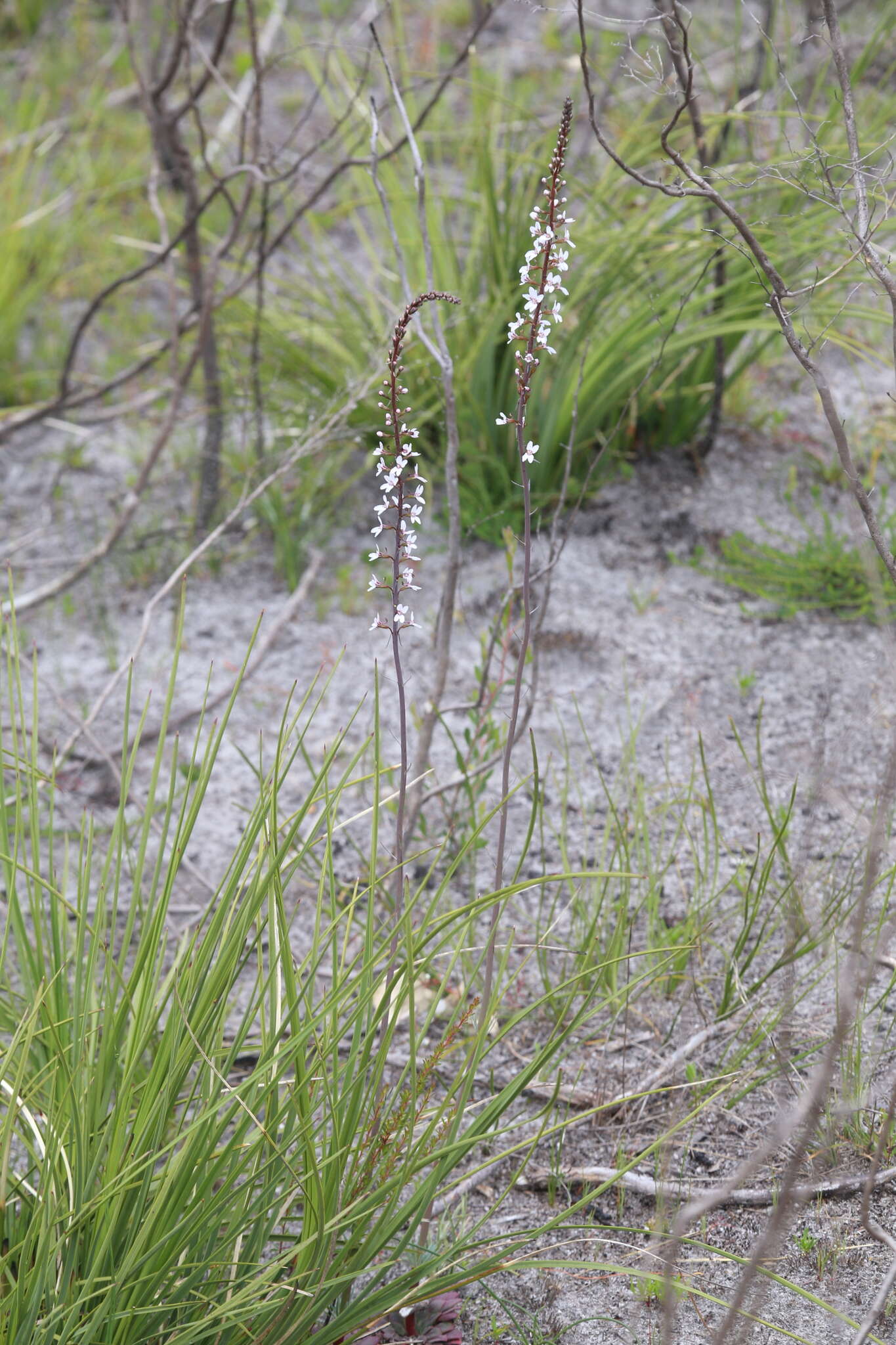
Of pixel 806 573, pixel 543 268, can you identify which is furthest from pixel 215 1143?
pixel 806 573

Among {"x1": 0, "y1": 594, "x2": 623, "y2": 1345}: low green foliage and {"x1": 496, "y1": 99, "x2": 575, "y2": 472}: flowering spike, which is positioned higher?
{"x1": 496, "y1": 99, "x2": 575, "y2": 472}: flowering spike

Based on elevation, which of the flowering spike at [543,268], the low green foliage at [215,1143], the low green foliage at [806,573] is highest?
the flowering spike at [543,268]

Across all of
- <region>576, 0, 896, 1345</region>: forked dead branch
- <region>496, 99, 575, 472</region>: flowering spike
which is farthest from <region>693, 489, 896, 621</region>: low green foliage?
<region>496, 99, 575, 472</region>: flowering spike

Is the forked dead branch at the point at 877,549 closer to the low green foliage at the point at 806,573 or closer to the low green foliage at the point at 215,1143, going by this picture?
the low green foliage at the point at 215,1143

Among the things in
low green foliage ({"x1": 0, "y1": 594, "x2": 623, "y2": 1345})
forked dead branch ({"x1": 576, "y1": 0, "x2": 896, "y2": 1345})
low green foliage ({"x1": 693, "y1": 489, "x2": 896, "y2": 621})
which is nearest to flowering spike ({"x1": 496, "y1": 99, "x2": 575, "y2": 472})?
forked dead branch ({"x1": 576, "y1": 0, "x2": 896, "y2": 1345})

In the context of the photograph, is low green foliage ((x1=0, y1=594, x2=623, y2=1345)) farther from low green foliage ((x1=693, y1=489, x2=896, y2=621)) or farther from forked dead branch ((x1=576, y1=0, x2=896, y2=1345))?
low green foliage ((x1=693, y1=489, x2=896, y2=621))

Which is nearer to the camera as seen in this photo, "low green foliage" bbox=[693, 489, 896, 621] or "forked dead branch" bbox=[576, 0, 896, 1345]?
"forked dead branch" bbox=[576, 0, 896, 1345]

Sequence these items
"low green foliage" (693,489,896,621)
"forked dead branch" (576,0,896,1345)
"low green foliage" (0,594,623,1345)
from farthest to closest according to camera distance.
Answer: "low green foliage" (693,489,896,621) → "low green foliage" (0,594,623,1345) → "forked dead branch" (576,0,896,1345)

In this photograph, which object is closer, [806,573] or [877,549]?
→ [877,549]

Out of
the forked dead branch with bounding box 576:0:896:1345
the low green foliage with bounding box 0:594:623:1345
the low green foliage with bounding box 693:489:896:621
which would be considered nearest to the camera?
the forked dead branch with bounding box 576:0:896:1345

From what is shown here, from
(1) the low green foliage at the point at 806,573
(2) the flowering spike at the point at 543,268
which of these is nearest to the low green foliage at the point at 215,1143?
(2) the flowering spike at the point at 543,268

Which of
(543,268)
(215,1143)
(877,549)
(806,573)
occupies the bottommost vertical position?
(215,1143)

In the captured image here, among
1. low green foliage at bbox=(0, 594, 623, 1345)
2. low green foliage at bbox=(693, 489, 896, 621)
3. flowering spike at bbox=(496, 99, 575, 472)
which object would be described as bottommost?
low green foliage at bbox=(0, 594, 623, 1345)

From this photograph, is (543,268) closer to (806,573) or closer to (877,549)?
(877,549)
